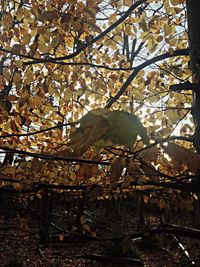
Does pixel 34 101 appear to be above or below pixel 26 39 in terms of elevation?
below

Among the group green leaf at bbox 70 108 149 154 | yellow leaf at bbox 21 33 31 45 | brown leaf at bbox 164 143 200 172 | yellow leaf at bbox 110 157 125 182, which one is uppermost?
yellow leaf at bbox 21 33 31 45

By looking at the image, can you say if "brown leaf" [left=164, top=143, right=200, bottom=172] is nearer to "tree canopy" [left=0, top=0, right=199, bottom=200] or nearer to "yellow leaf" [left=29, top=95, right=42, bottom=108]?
"tree canopy" [left=0, top=0, right=199, bottom=200]

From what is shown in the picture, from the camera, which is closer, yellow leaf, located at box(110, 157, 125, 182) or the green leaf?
the green leaf

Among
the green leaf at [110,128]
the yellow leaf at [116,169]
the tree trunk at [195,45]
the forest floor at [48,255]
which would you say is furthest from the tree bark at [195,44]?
the forest floor at [48,255]

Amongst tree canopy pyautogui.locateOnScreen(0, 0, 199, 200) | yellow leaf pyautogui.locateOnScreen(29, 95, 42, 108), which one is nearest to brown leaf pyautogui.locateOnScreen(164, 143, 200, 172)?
tree canopy pyautogui.locateOnScreen(0, 0, 199, 200)

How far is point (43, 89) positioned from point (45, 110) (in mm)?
238

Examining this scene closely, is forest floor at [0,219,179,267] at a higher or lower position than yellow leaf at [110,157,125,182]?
lower

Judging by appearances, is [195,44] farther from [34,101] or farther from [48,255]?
[48,255]

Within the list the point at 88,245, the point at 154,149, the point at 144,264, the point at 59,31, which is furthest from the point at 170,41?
the point at 88,245

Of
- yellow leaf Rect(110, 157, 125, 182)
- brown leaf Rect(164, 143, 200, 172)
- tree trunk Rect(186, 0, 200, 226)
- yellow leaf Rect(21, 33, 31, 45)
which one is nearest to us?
brown leaf Rect(164, 143, 200, 172)

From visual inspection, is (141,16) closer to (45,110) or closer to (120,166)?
(45,110)

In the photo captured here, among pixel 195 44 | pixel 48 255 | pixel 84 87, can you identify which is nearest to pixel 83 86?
pixel 84 87

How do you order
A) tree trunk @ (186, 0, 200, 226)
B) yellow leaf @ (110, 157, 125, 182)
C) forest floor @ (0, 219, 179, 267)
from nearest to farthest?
1. yellow leaf @ (110, 157, 125, 182)
2. tree trunk @ (186, 0, 200, 226)
3. forest floor @ (0, 219, 179, 267)

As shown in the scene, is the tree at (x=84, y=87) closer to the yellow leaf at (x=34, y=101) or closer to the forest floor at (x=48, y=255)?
the yellow leaf at (x=34, y=101)
